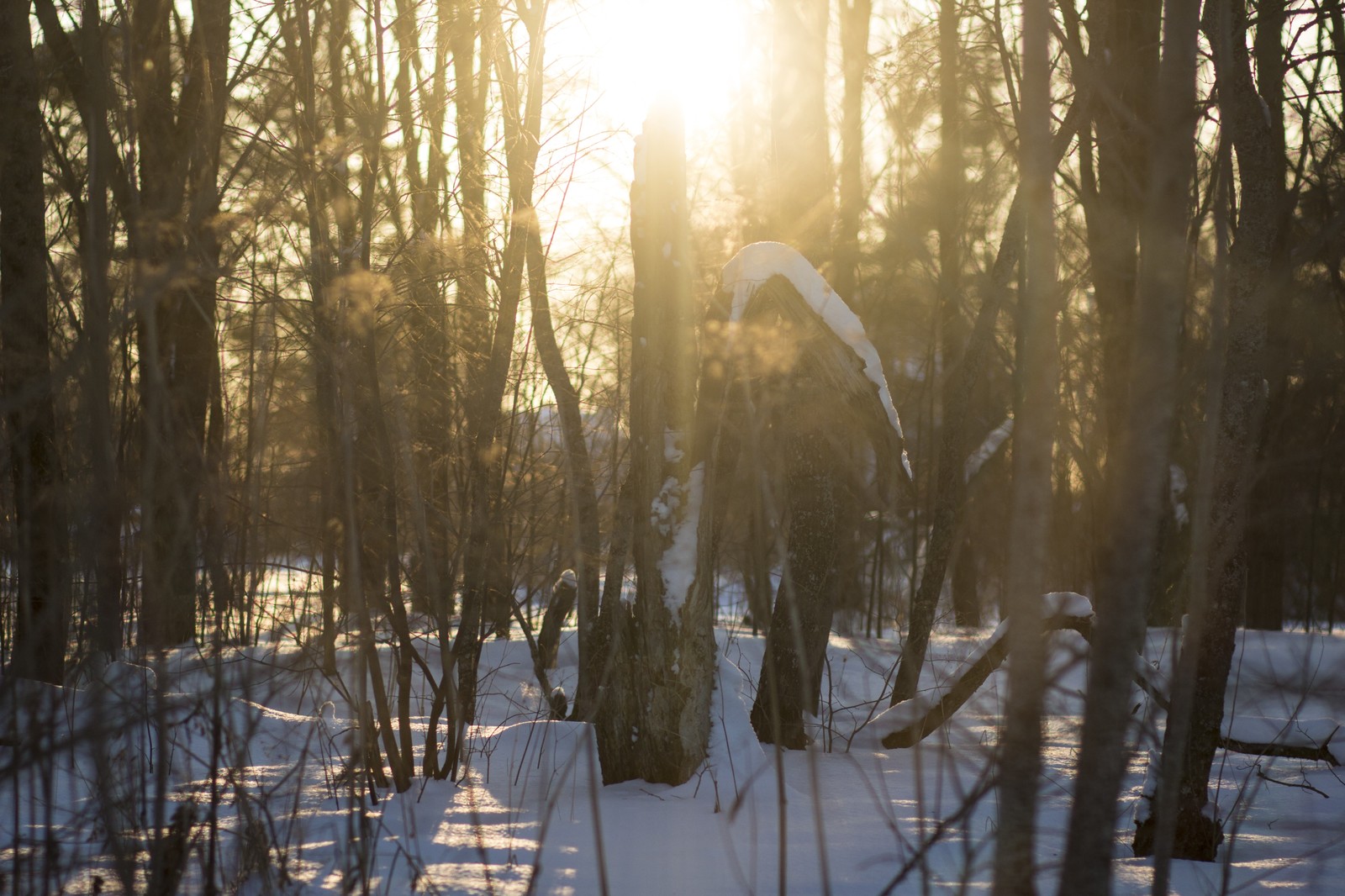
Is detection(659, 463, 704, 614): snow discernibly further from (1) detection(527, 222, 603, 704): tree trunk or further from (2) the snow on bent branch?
(1) detection(527, 222, 603, 704): tree trunk

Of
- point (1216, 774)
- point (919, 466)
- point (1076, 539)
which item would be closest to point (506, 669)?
point (1216, 774)

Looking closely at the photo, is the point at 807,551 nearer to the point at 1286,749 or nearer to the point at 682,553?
the point at 682,553

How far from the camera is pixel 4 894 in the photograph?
254cm

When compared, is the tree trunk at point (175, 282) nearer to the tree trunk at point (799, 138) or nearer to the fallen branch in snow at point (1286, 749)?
the fallen branch in snow at point (1286, 749)

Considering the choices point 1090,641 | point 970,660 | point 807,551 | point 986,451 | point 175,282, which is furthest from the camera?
point 986,451

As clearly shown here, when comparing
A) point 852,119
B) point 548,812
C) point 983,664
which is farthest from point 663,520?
point 852,119

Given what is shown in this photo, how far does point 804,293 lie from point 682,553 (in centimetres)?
127

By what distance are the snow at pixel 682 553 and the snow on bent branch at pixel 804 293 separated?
34.1 inches

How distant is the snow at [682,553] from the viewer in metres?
3.99

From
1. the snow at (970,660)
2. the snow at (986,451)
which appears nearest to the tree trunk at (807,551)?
the snow at (970,660)

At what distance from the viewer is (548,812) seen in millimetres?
1977

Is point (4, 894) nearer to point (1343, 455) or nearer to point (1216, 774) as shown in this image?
point (1216, 774)

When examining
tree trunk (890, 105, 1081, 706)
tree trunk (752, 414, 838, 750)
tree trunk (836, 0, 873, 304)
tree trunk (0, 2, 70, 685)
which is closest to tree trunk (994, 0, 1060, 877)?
tree trunk (890, 105, 1081, 706)

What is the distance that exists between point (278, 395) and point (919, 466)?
42.1ft
